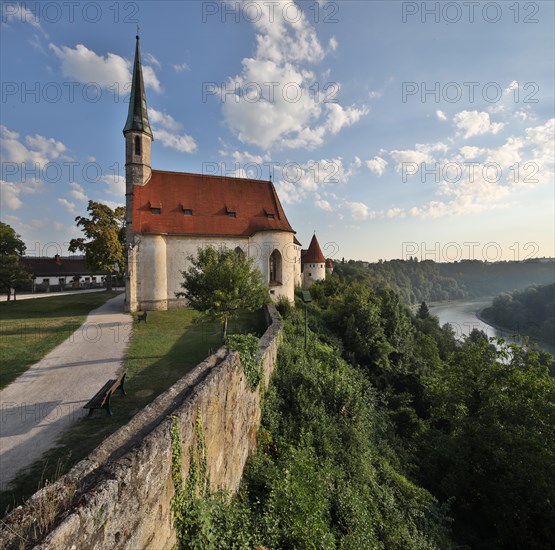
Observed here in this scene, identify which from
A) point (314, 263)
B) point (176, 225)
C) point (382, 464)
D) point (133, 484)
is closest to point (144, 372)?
point (133, 484)

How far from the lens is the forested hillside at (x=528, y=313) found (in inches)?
2719

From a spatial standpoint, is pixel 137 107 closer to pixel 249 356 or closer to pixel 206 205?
pixel 206 205

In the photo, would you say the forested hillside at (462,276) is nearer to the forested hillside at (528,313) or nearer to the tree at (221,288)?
the forested hillside at (528,313)

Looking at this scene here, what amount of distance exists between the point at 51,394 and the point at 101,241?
2086cm

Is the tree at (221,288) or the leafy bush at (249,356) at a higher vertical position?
the tree at (221,288)

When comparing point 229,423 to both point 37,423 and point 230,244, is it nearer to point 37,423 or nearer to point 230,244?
point 37,423

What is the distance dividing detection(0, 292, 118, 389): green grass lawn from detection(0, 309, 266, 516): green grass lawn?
325 cm

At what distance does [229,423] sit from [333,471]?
3605mm

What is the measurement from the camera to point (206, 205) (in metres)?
23.8

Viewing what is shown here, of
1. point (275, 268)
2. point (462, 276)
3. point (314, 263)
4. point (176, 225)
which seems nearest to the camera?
point (176, 225)

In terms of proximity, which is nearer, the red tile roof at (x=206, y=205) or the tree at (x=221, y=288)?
the tree at (x=221, y=288)

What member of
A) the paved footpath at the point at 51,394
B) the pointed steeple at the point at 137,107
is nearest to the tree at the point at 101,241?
the pointed steeple at the point at 137,107

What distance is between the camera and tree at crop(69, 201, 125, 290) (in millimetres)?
26203

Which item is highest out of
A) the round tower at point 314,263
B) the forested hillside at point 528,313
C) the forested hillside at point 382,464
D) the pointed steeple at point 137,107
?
the pointed steeple at point 137,107
